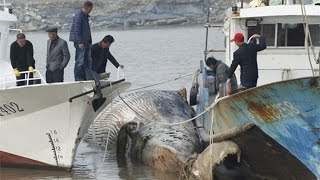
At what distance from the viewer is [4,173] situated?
15.4 meters

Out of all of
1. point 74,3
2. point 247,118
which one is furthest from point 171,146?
point 74,3

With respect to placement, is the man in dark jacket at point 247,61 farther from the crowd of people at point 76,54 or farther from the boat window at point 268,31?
the boat window at point 268,31

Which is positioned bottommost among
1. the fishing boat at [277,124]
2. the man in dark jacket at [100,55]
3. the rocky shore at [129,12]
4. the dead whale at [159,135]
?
the rocky shore at [129,12]

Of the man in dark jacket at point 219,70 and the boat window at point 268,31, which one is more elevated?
the boat window at point 268,31

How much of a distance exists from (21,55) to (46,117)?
4.63 feet

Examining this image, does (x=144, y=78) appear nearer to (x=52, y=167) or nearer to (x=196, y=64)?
(x=196, y=64)

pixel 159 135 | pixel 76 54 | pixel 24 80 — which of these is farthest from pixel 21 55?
pixel 159 135

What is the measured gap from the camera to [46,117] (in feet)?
49.5

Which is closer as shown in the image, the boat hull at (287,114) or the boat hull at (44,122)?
the boat hull at (287,114)

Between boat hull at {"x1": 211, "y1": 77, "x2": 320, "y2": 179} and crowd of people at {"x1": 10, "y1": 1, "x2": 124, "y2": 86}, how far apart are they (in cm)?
320

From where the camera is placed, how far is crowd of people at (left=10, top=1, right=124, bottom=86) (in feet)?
50.1

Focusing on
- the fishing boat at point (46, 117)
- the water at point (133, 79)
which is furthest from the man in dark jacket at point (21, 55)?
the water at point (133, 79)

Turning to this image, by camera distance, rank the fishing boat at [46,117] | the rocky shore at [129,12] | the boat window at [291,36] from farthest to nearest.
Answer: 1. the rocky shore at [129,12]
2. the boat window at [291,36]
3. the fishing boat at [46,117]

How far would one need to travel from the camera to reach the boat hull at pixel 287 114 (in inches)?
492
